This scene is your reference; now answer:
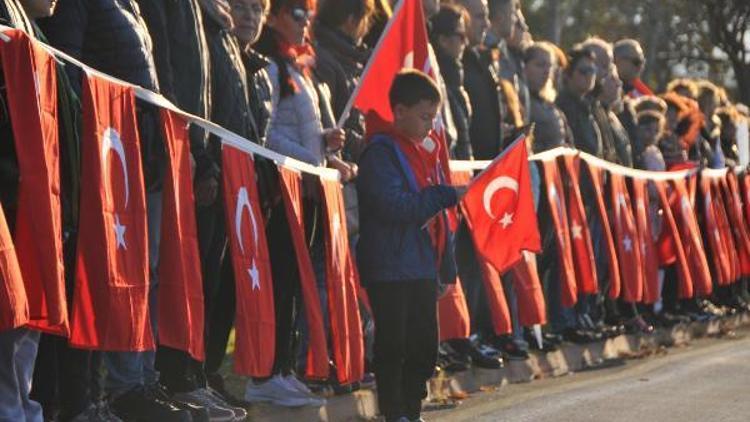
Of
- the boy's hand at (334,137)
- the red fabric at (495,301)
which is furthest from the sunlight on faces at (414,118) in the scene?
the red fabric at (495,301)

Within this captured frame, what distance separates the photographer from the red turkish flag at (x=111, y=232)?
6977 mm

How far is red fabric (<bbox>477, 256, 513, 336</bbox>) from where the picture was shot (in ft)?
37.2

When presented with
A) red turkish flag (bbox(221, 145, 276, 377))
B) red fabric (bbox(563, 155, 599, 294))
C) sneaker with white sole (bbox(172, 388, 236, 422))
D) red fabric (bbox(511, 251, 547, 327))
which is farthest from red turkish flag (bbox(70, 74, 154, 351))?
red fabric (bbox(563, 155, 599, 294))

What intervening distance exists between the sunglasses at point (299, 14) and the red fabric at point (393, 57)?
400 mm

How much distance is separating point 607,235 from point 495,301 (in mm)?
3015

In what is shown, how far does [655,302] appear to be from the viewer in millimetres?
15617

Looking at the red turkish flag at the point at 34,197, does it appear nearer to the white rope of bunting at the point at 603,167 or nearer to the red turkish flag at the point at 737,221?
the white rope of bunting at the point at 603,167

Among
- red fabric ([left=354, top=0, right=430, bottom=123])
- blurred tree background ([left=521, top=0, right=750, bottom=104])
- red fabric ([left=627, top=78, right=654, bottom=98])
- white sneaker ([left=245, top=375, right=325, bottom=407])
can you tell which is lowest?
white sneaker ([left=245, top=375, right=325, bottom=407])

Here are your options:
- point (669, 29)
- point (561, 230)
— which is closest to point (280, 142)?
point (561, 230)

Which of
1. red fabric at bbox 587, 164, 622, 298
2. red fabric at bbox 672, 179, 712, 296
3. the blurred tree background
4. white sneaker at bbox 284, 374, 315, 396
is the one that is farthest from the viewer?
the blurred tree background

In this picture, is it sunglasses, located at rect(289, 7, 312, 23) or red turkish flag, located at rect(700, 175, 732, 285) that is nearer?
sunglasses, located at rect(289, 7, 312, 23)

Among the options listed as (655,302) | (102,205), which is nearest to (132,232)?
(102,205)

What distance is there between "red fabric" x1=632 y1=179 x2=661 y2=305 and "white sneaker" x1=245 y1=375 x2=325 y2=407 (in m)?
6.40

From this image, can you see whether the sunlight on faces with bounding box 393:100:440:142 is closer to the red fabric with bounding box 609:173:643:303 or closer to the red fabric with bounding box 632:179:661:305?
the red fabric with bounding box 609:173:643:303
